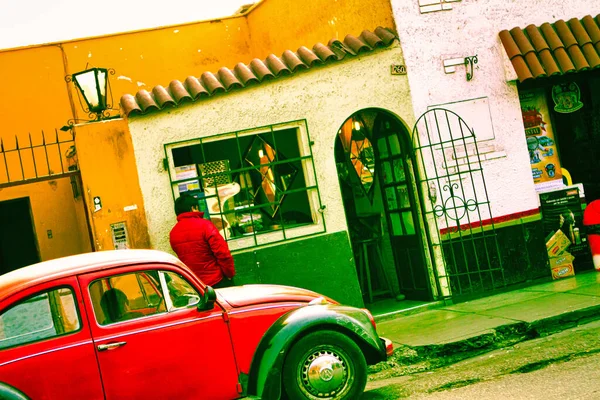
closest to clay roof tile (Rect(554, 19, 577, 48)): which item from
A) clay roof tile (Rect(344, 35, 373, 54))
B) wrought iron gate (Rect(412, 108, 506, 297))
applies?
wrought iron gate (Rect(412, 108, 506, 297))

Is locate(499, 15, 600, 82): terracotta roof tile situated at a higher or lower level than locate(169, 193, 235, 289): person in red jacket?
higher

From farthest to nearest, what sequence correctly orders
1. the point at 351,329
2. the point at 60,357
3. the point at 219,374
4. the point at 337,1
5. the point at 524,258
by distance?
the point at 337,1 → the point at 524,258 → the point at 351,329 → the point at 219,374 → the point at 60,357

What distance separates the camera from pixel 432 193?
965cm

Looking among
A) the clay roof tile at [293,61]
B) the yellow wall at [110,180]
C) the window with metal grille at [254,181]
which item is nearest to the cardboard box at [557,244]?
the window with metal grille at [254,181]

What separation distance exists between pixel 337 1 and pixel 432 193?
3.25 metres

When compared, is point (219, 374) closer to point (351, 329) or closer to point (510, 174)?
point (351, 329)

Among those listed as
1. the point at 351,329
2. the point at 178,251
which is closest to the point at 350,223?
the point at 178,251

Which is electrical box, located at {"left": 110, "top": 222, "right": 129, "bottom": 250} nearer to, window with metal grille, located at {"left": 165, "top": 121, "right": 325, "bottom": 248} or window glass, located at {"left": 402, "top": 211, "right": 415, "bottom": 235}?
window with metal grille, located at {"left": 165, "top": 121, "right": 325, "bottom": 248}

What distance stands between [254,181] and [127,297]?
3947 mm

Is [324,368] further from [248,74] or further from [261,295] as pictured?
[248,74]

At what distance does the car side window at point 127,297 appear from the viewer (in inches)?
209

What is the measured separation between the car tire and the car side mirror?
0.73 m

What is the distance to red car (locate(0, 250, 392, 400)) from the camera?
5.02 meters

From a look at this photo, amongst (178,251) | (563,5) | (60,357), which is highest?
(563,5)
